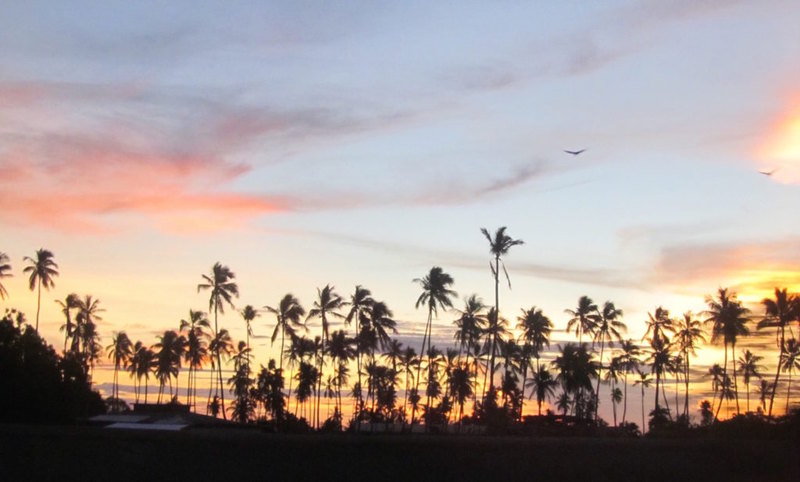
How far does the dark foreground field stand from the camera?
2631cm

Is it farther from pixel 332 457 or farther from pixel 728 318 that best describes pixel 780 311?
pixel 332 457

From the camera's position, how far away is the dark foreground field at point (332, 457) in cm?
2631

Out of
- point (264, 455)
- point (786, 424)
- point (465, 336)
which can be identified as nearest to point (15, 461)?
point (264, 455)

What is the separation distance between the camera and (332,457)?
97.3 feet

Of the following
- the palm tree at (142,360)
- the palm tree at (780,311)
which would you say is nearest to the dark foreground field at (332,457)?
the palm tree at (780,311)

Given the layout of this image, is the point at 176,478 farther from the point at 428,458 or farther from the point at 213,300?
the point at 213,300

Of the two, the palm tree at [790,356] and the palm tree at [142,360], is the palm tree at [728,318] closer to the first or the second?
the palm tree at [790,356]

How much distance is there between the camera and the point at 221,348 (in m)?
93.8

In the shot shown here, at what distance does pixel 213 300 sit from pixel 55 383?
72.4ft

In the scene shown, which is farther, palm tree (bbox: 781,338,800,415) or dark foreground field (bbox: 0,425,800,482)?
palm tree (bbox: 781,338,800,415)

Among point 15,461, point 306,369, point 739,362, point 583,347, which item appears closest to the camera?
point 15,461

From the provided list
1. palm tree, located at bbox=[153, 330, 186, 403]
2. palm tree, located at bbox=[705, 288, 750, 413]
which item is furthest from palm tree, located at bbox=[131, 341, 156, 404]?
palm tree, located at bbox=[705, 288, 750, 413]

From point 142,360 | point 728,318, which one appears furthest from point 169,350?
point 728,318

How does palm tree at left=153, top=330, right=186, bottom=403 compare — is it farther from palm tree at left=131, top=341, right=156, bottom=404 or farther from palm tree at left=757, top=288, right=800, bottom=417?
palm tree at left=757, top=288, right=800, bottom=417
